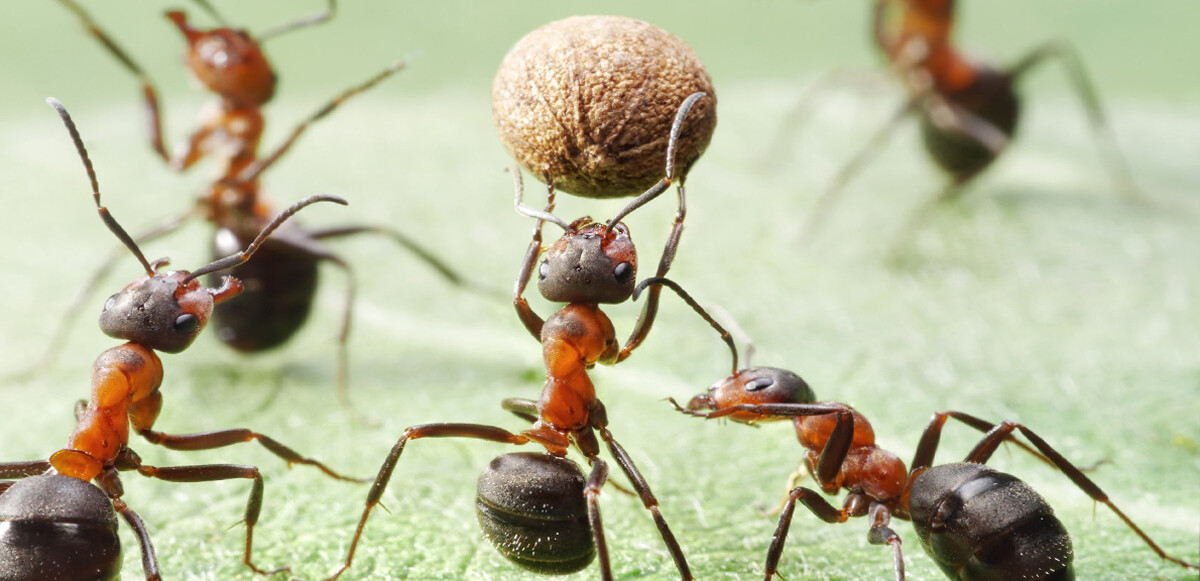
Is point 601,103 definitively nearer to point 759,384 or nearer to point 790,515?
point 759,384

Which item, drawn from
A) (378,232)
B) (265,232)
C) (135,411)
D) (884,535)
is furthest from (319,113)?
(884,535)

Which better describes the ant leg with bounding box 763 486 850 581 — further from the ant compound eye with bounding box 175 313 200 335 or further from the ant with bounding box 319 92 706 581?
the ant compound eye with bounding box 175 313 200 335

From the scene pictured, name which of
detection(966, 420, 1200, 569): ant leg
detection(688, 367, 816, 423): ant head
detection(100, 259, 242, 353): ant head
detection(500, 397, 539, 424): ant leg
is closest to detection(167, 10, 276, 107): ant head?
detection(100, 259, 242, 353): ant head

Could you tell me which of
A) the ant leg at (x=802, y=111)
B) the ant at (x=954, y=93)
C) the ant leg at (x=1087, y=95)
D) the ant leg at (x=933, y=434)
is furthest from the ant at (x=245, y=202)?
the ant leg at (x=1087, y=95)

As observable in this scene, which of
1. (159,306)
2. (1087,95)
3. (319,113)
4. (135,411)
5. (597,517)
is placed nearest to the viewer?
(597,517)

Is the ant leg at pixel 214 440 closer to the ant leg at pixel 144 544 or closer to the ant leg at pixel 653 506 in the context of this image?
the ant leg at pixel 144 544
